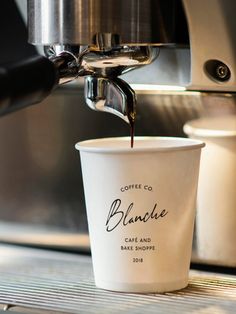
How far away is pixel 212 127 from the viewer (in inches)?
36.0

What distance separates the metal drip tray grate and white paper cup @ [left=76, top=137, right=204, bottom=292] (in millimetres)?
18

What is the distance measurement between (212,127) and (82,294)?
0.72 feet

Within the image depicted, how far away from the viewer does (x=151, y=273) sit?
862 mm

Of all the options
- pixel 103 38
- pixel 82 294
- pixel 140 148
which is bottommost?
pixel 82 294

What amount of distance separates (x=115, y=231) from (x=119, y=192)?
0.04m


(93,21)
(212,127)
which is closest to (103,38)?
(93,21)

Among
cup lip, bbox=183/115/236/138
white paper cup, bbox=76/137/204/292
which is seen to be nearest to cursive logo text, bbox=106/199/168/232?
white paper cup, bbox=76/137/204/292

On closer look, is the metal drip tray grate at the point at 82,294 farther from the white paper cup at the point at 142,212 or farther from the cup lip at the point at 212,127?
the cup lip at the point at 212,127

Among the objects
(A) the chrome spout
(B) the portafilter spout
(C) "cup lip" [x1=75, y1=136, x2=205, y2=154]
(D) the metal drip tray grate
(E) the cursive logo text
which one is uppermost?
(B) the portafilter spout

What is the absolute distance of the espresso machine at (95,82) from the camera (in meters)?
0.81

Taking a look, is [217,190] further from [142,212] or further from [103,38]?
[103,38]

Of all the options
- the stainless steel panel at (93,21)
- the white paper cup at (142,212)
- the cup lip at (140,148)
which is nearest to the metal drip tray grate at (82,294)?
the white paper cup at (142,212)

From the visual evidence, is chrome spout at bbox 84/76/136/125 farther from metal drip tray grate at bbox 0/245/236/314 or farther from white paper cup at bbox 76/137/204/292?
metal drip tray grate at bbox 0/245/236/314

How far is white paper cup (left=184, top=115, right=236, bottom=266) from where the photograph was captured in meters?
0.91
